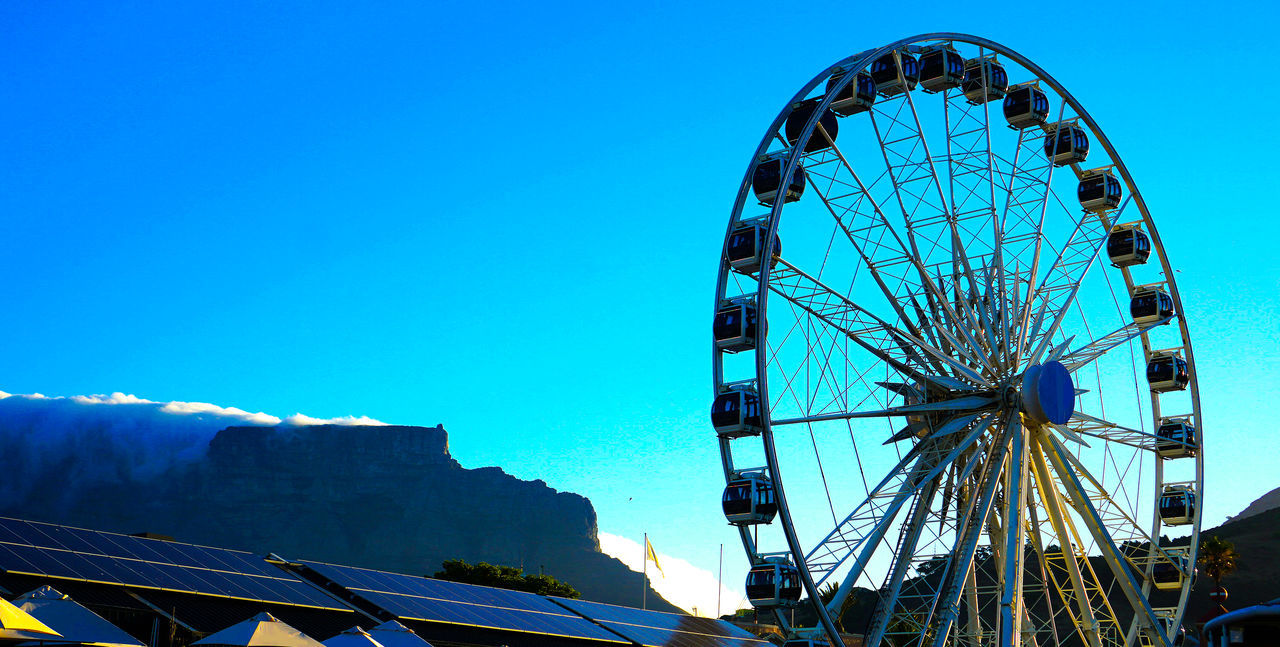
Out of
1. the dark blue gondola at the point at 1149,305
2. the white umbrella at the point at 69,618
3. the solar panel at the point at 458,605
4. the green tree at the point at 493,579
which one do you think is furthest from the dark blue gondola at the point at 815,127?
the green tree at the point at 493,579

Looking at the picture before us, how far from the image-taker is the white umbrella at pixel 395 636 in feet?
124


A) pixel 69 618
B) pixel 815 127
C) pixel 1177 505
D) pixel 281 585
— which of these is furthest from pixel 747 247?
pixel 1177 505

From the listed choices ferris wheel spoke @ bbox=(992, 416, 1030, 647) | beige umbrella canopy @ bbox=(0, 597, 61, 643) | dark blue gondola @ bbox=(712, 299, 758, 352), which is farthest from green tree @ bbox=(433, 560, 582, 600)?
beige umbrella canopy @ bbox=(0, 597, 61, 643)

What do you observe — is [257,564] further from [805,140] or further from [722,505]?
[805,140]

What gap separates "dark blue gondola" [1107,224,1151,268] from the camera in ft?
178

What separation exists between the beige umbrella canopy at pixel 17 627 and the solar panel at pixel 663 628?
91.9ft

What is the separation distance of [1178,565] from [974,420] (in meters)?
12.7

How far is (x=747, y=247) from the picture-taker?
1642 inches

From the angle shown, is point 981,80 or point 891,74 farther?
point 981,80

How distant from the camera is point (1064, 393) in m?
44.4

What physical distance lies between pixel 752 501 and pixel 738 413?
2.64 meters

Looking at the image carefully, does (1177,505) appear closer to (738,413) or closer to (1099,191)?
(1099,191)

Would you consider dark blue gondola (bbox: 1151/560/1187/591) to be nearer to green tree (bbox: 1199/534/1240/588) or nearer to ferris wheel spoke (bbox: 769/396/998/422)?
ferris wheel spoke (bbox: 769/396/998/422)

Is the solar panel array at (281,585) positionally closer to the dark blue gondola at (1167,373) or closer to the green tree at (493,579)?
the dark blue gondola at (1167,373)
